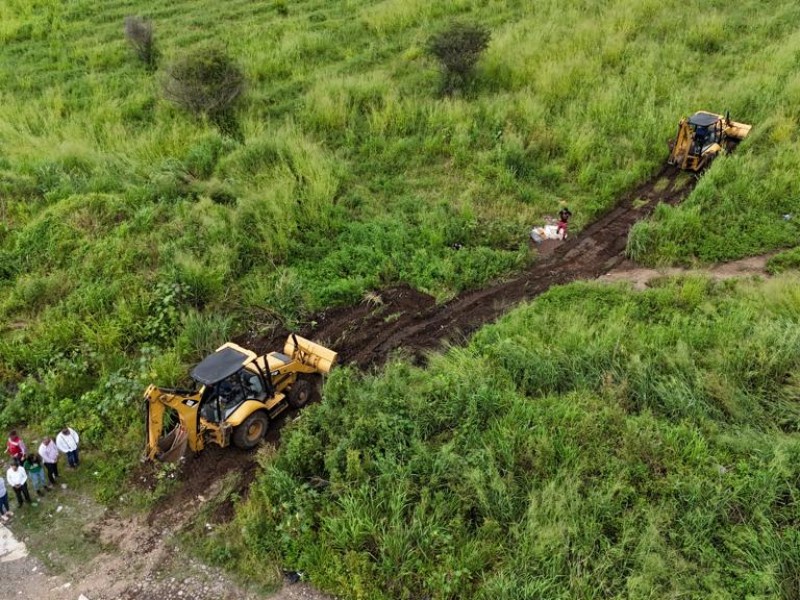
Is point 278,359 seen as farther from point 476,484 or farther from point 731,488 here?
point 731,488

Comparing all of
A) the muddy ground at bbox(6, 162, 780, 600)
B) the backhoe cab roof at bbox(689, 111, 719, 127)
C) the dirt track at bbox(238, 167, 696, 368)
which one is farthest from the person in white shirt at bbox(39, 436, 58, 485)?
the backhoe cab roof at bbox(689, 111, 719, 127)

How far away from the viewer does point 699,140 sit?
679 inches

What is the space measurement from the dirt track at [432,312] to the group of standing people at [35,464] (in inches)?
147

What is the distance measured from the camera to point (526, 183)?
56.8 feet

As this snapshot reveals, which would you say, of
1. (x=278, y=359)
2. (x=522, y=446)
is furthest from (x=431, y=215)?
(x=522, y=446)

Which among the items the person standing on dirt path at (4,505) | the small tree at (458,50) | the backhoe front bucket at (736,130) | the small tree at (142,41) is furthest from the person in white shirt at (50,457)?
the backhoe front bucket at (736,130)

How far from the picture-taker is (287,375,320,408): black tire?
36.7 feet

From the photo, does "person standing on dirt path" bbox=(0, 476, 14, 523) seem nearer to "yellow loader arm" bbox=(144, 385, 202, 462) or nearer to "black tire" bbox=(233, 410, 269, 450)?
"yellow loader arm" bbox=(144, 385, 202, 462)

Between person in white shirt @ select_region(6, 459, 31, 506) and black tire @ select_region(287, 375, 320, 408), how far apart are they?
4088 millimetres

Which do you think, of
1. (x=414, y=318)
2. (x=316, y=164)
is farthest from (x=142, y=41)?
(x=414, y=318)

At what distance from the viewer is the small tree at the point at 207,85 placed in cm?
1825

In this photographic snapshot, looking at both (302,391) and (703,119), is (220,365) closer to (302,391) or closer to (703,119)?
(302,391)

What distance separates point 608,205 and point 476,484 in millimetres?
10571

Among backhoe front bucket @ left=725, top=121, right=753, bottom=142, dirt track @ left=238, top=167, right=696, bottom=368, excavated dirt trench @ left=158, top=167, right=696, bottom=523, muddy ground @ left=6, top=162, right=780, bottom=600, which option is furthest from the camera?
backhoe front bucket @ left=725, top=121, right=753, bottom=142
